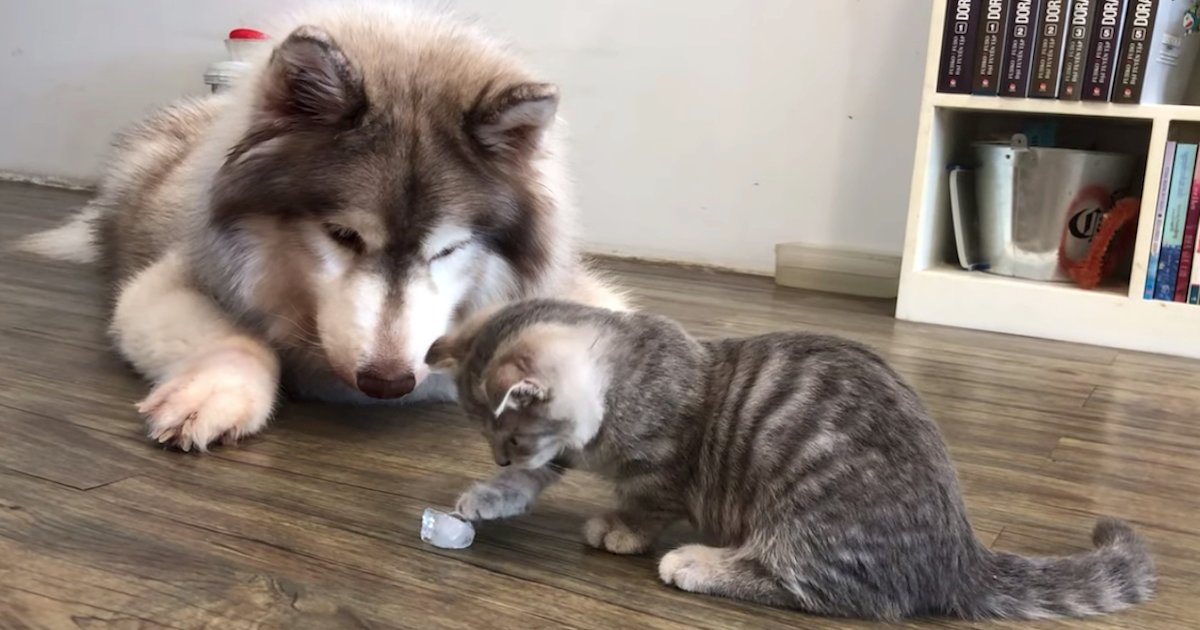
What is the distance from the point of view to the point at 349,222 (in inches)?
53.4

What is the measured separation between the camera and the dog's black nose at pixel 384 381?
1.33 m

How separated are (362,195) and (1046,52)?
2029mm

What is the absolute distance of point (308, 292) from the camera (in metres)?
1.49

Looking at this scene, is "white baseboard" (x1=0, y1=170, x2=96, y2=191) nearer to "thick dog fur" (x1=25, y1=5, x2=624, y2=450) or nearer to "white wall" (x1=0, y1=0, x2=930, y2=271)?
"white wall" (x1=0, y1=0, x2=930, y2=271)

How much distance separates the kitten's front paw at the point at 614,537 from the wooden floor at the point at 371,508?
13 mm

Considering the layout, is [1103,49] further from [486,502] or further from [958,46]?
[486,502]

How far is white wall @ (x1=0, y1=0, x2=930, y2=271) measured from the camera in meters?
3.14

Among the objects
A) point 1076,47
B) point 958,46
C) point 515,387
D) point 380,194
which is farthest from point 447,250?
point 1076,47

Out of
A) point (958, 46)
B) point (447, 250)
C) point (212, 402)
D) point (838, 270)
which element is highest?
point (958, 46)

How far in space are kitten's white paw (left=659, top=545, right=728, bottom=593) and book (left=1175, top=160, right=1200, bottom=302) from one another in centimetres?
207

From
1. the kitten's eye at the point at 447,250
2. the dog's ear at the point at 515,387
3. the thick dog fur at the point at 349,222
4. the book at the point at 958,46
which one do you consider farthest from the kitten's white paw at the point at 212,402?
the book at the point at 958,46

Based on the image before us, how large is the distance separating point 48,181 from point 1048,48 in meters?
4.24

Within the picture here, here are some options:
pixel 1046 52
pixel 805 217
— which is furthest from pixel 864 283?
pixel 1046 52

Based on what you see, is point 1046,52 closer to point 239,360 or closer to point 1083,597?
point 1083,597
